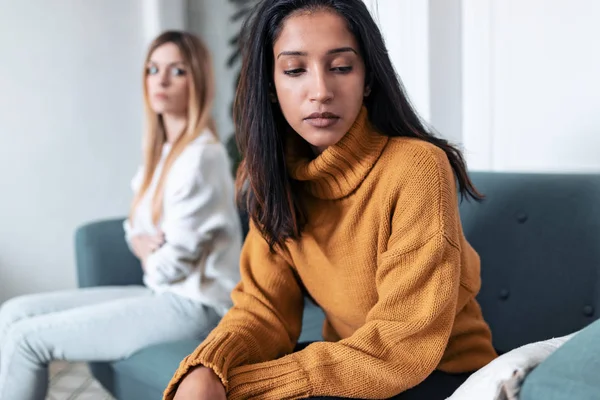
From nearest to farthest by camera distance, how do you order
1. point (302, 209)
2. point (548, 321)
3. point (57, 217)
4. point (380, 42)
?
point (380, 42)
point (302, 209)
point (548, 321)
point (57, 217)

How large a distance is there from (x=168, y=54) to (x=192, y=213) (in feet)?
1.74

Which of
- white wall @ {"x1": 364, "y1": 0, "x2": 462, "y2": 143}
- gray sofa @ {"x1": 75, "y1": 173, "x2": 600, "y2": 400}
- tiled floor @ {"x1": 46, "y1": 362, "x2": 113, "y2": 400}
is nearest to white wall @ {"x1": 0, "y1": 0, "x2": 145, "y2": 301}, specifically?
tiled floor @ {"x1": 46, "y1": 362, "x2": 113, "y2": 400}

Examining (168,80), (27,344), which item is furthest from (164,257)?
(168,80)

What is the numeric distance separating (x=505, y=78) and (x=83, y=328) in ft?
4.13

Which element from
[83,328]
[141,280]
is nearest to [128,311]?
[83,328]

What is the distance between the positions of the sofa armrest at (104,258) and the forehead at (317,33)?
1281 mm

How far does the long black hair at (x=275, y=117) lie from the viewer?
1178 millimetres

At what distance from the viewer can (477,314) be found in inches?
49.4

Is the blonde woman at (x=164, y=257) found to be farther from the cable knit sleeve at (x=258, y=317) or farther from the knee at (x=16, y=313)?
the cable knit sleeve at (x=258, y=317)

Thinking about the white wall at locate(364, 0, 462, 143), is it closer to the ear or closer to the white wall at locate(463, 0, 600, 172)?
the white wall at locate(463, 0, 600, 172)

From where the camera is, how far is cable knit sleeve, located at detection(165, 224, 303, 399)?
1109 millimetres

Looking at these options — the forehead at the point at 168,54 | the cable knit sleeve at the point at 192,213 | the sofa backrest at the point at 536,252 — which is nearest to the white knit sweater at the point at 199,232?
the cable knit sleeve at the point at 192,213

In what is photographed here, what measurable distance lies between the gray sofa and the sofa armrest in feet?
1.75

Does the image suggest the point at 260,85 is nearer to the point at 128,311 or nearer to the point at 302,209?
Result: the point at 302,209
